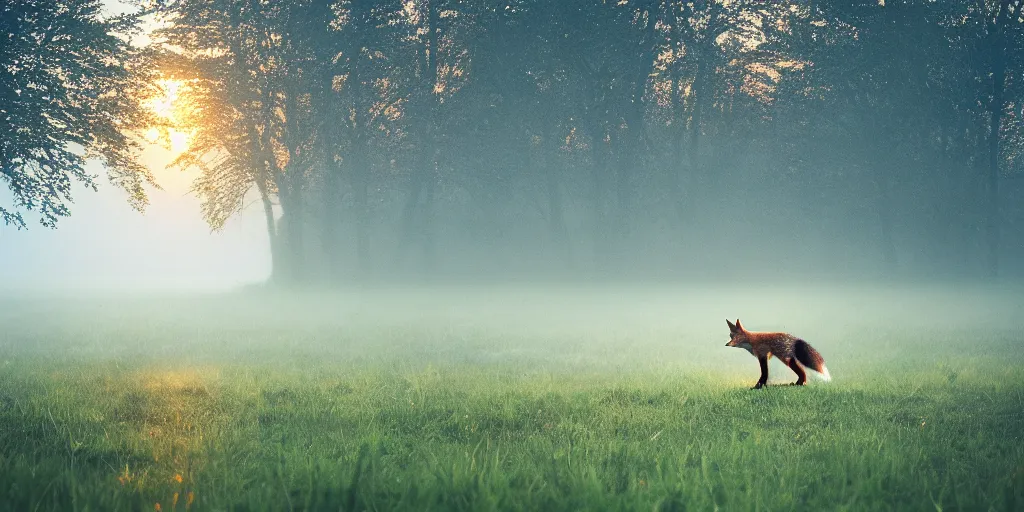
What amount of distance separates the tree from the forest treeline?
15158 mm

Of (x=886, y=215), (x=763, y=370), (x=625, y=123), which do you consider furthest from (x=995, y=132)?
(x=763, y=370)

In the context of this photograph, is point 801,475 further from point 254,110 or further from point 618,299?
point 254,110

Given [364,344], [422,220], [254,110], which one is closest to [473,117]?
[422,220]

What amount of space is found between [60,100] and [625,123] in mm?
31207

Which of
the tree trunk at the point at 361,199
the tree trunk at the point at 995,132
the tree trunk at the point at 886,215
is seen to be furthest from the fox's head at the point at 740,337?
the tree trunk at the point at 995,132

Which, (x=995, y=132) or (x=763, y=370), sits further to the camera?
(x=995, y=132)

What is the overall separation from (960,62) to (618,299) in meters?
24.5

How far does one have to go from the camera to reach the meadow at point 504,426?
7.04m

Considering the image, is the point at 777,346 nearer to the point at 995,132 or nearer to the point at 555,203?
the point at 555,203

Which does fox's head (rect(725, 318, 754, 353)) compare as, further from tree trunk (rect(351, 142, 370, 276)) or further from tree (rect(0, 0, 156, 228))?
tree trunk (rect(351, 142, 370, 276))

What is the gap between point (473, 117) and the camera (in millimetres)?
48625

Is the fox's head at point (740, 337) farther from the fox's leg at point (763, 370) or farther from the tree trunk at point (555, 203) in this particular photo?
the tree trunk at point (555, 203)

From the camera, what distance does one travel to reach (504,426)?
416 inches

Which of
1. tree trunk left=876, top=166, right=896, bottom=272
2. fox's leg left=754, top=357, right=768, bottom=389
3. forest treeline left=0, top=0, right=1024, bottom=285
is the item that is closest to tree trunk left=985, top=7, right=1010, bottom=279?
forest treeline left=0, top=0, right=1024, bottom=285
